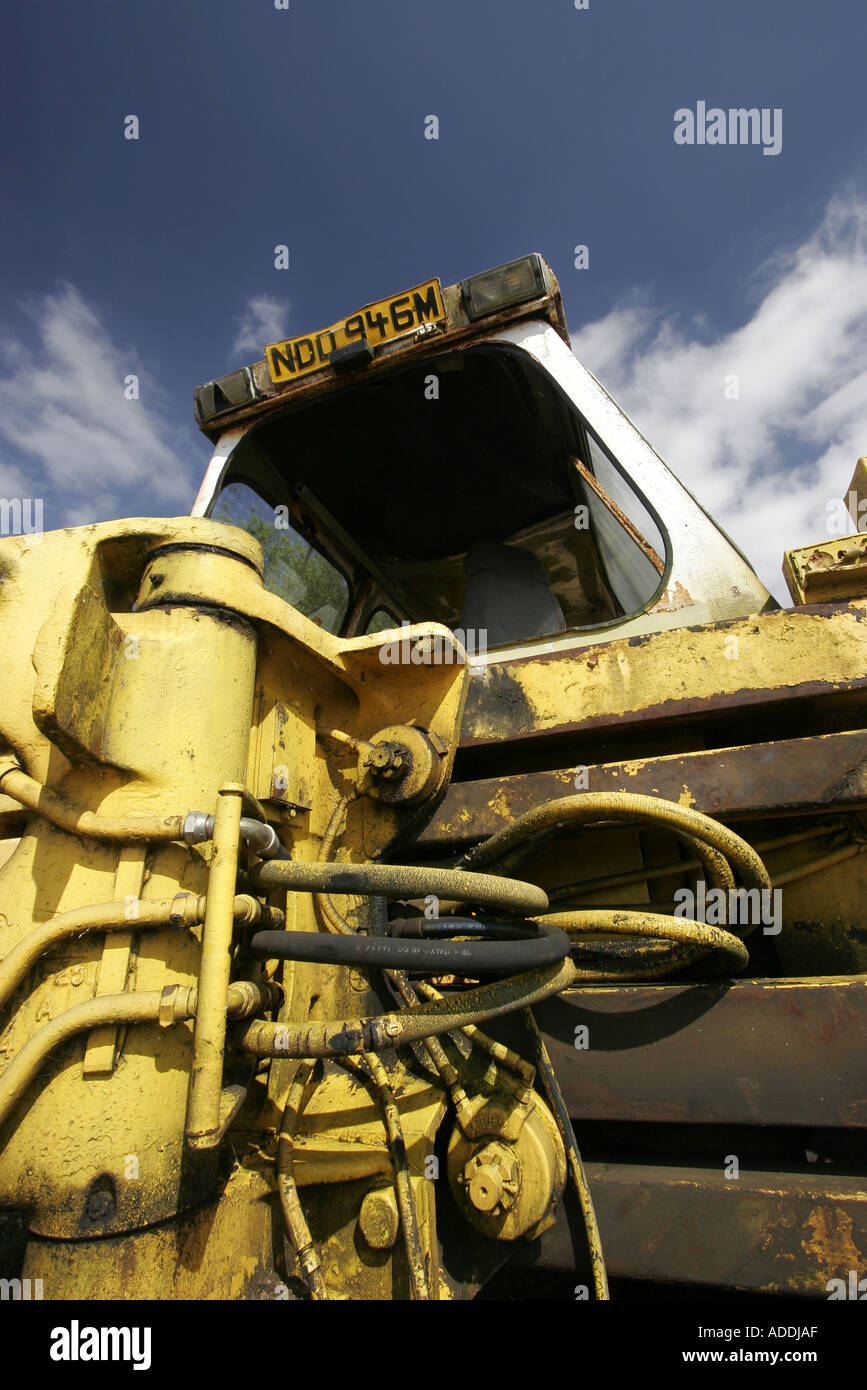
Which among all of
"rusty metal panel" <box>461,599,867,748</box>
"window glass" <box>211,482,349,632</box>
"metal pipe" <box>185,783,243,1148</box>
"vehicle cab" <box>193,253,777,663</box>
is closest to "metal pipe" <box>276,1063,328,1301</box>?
A: "metal pipe" <box>185,783,243,1148</box>

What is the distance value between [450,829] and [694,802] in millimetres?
535

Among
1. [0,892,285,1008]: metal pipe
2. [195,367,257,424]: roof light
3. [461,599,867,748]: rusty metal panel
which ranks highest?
[195,367,257,424]: roof light

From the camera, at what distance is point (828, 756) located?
127 cm

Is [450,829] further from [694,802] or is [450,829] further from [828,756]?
[828,756]

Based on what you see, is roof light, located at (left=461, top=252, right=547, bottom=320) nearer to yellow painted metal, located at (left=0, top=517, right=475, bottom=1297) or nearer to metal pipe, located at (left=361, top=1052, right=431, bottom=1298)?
yellow painted metal, located at (left=0, top=517, right=475, bottom=1297)

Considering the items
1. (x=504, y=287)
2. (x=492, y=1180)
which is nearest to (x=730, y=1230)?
(x=492, y=1180)

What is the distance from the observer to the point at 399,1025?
3.45ft

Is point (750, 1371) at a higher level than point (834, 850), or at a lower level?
lower

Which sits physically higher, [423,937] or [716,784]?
[716,784]

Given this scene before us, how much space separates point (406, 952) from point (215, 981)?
282 mm

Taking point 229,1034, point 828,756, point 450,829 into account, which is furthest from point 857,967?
point 229,1034

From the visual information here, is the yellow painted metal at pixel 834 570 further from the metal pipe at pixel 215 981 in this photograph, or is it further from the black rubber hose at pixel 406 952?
the metal pipe at pixel 215 981

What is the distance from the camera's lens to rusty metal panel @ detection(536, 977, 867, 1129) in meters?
1.15

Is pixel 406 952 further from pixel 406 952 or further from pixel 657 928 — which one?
pixel 657 928
